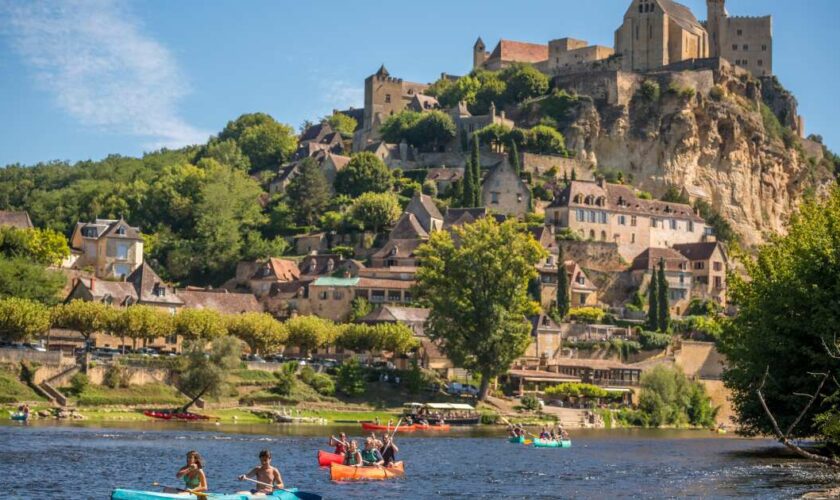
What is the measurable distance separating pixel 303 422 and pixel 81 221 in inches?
2409

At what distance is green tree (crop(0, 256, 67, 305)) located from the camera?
98.7 m

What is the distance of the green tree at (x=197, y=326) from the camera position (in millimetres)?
96125

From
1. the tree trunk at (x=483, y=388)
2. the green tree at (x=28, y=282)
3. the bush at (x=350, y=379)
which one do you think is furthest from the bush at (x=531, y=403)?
the green tree at (x=28, y=282)

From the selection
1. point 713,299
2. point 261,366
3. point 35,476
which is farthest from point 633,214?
point 35,476

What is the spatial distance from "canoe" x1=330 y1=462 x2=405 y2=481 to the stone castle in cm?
11052

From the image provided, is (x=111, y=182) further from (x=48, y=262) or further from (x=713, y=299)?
(x=713, y=299)

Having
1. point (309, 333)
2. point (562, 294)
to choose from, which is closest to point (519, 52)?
point (562, 294)

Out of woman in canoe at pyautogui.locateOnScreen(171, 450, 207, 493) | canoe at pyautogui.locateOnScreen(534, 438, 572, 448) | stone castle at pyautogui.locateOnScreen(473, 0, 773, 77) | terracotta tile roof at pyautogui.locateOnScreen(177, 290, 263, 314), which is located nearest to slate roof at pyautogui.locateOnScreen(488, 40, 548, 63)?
stone castle at pyautogui.locateOnScreen(473, 0, 773, 77)

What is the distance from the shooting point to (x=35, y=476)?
158 ft

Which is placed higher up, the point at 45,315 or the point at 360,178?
the point at 360,178

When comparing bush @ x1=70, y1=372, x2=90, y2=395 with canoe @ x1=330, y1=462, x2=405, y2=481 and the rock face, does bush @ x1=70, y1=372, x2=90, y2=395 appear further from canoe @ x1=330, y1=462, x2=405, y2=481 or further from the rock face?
the rock face

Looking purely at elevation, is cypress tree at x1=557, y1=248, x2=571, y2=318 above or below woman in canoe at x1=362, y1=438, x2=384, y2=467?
above

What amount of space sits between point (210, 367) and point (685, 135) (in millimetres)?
85353

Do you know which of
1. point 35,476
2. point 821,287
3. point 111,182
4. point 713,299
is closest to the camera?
point 35,476
